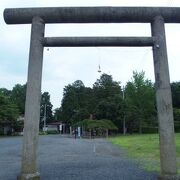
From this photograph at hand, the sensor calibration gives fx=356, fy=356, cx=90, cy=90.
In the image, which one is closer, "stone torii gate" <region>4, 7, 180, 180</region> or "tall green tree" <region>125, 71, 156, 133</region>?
"stone torii gate" <region>4, 7, 180, 180</region>

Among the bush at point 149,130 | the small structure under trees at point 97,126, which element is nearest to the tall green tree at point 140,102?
the bush at point 149,130

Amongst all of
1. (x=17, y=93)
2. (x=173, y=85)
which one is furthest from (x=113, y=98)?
(x=17, y=93)

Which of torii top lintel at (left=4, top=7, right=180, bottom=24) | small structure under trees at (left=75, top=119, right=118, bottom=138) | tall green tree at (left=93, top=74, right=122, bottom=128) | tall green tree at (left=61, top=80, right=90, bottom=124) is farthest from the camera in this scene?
tall green tree at (left=61, top=80, right=90, bottom=124)

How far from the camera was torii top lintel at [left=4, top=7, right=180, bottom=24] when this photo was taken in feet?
29.7

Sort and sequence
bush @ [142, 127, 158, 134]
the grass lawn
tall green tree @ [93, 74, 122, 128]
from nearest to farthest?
the grass lawn, tall green tree @ [93, 74, 122, 128], bush @ [142, 127, 158, 134]

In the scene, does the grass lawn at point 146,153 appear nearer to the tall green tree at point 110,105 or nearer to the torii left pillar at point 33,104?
the torii left pillar at point 33,104

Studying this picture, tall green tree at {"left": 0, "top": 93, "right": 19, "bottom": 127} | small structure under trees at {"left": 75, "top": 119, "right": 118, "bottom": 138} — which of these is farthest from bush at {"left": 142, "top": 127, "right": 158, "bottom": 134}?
tall green tree at {"left": 0, "top": 93, "right": 19, "bottom": 127}

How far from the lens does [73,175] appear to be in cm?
1045

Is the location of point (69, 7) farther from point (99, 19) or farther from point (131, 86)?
point (131, 86)

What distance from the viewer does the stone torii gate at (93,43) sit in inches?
341

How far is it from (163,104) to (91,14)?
2907 millimetres

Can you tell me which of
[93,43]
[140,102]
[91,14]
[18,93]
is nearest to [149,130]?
[140,102]

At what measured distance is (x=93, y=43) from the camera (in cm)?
920

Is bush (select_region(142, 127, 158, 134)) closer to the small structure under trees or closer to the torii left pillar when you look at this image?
the small structure under trees
